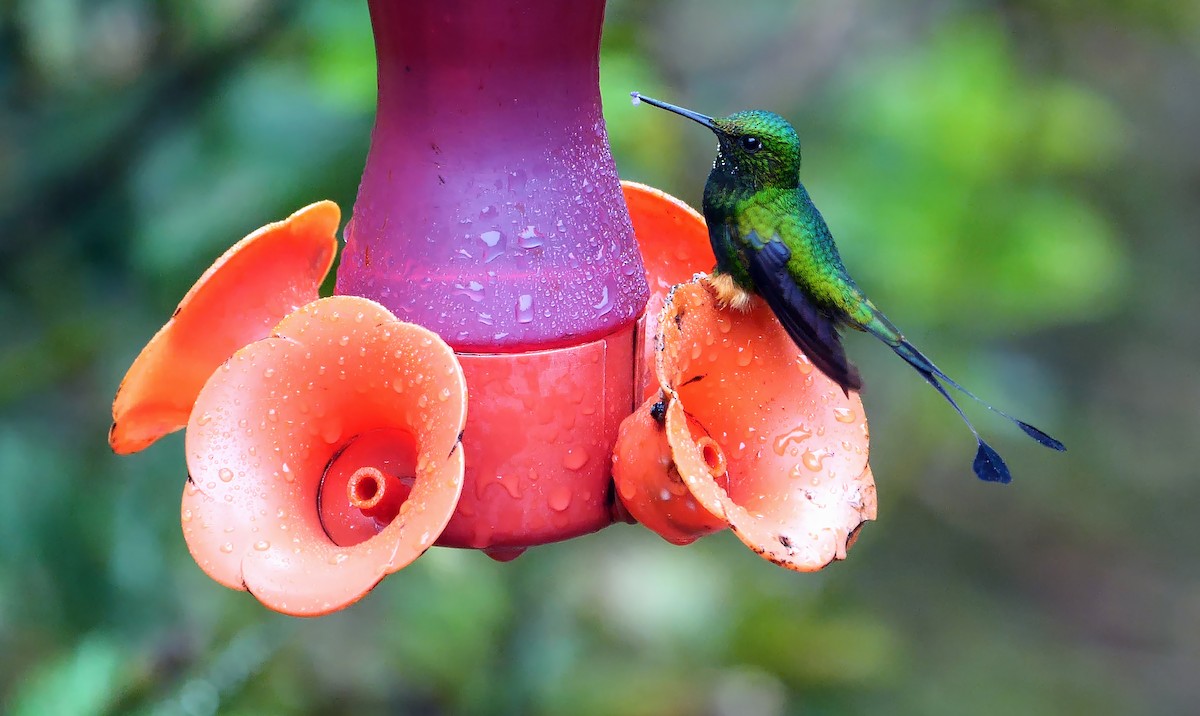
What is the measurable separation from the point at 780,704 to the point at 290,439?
308cm

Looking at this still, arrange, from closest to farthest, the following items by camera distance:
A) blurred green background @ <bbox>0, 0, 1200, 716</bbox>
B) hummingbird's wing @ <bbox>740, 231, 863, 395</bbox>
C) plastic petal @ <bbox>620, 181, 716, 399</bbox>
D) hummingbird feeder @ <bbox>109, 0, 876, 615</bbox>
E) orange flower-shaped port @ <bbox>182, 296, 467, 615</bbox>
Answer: orange flower-shaped port @ <bbox>182, 296, 467, 615</bbox>
hummingbird feeder @ <bbox>109, 0, 876, 615</bbox>
hummingbird's wing @ <bbox>740, 231, 863, 395</bbox>
plastic petal @ <bbox>620, 181, 716, 399</bbox>
blurred green background @ <bbox>0, 0, 1200, 716</bbox>

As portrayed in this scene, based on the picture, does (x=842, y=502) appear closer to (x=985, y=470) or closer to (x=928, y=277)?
(x=985, y=470)

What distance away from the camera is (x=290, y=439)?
1.76 metres

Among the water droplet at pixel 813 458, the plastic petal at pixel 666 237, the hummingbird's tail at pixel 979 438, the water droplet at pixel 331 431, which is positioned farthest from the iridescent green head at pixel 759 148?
the water droplet at pixel 331 431

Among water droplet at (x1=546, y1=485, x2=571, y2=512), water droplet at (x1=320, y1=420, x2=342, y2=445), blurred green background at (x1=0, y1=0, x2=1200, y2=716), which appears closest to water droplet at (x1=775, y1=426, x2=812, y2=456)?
water droplet at (x1=546, y1=485, x2=571, y2=512)

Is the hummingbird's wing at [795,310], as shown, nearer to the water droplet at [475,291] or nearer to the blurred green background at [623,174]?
the water droplet at [475,291]

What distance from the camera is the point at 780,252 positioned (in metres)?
2.10

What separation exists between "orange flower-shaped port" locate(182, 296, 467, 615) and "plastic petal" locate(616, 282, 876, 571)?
1.02ft

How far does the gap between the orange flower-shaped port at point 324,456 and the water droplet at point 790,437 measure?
54 centimetres

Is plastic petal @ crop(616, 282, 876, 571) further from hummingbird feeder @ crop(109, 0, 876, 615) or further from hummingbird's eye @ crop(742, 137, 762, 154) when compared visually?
hummingbird's eye @ crop(742, 137, 762, 154)

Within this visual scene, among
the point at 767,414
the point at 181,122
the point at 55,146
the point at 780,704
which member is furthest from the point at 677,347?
the point at 780,704

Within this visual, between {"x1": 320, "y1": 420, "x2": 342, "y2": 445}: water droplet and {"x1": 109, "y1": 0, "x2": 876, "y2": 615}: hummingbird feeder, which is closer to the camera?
{"x1": 109, "y1": 0, "x2": 876, "y2": 615}: hummingbird feeder

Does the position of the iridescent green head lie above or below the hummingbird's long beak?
below

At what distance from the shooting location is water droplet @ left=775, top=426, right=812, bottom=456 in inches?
77.4
